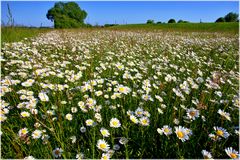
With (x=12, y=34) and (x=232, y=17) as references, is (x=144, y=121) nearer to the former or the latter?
(x=12, y=34)

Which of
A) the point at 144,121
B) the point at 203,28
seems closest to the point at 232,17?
the point at 203,28

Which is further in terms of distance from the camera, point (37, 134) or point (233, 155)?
point (37, 134)

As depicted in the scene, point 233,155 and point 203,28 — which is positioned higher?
point 203,28

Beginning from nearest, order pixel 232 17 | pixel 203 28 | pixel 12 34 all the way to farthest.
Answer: pixel 12 34
pixel 203 28
pixel 232 17

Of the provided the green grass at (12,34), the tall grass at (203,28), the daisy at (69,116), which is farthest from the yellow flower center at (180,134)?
the tall grass at (203,28)

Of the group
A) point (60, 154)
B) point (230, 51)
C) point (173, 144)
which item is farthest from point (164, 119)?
point (230, 51)

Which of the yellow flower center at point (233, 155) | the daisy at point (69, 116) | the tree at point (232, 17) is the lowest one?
the yellow flower center at point (233, 155)

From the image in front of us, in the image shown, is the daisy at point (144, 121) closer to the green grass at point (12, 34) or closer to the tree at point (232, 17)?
the green grass at point (12, 34)

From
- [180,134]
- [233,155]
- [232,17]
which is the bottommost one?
[233,155]

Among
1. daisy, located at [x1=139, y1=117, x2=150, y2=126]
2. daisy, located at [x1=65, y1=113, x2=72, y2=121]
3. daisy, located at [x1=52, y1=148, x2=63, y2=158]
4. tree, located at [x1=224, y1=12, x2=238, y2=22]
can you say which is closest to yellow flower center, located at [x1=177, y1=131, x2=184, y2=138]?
daisy, located at [x1=139, y1=117, x2=150, y2=126]

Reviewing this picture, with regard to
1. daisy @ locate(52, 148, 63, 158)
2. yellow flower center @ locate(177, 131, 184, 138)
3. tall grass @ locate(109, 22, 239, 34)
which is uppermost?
tall grass @ locate(109, 22, 239, 34)

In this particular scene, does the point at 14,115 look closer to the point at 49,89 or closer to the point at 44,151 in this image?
the point at 49,89

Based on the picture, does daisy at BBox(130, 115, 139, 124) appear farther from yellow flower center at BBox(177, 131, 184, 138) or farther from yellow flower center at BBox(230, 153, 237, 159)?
yellow flower center at BBox(230, 153, 237, 159)

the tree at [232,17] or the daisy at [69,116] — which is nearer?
the daisy at [69,116]
